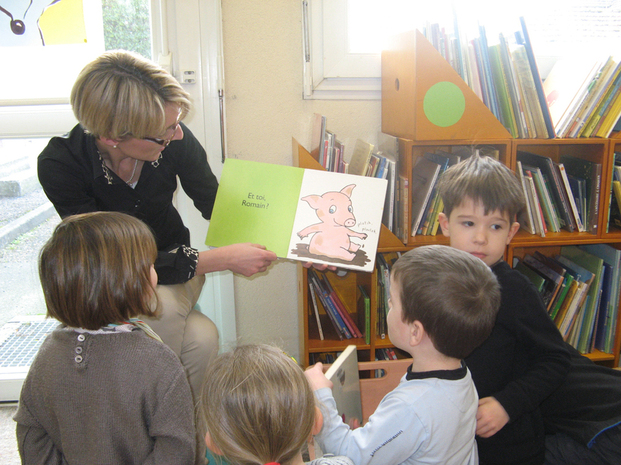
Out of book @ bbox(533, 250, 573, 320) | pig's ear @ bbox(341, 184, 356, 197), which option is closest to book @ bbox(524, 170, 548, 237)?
book @ bbox(533, 250, 573, 320)

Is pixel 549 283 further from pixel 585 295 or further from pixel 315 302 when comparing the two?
pixel 315 302

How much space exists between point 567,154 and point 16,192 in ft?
7.56

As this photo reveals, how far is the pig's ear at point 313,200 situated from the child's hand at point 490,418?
763 millimetres

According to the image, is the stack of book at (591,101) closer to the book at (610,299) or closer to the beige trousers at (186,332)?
the book at (610,299)

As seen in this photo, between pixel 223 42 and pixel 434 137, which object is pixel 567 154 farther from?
pixel 223 42

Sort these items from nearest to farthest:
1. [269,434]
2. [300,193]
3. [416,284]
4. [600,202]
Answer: [269,434], [416,284], [300,193], [600,202]

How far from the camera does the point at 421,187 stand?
1740 mm

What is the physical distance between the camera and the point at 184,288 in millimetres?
1574

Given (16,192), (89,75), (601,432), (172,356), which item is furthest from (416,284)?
(16,192)

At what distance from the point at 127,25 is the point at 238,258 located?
1116 mm

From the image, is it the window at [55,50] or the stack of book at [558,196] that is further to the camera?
the window at [55,50]

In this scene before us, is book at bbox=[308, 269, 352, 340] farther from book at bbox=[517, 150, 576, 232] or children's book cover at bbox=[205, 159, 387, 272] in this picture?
book at bbox=[517, 150, 576, 232]

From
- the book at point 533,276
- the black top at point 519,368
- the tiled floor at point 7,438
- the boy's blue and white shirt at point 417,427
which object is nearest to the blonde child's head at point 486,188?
the black top at point 519,368

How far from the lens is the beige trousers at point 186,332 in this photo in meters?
1.44
